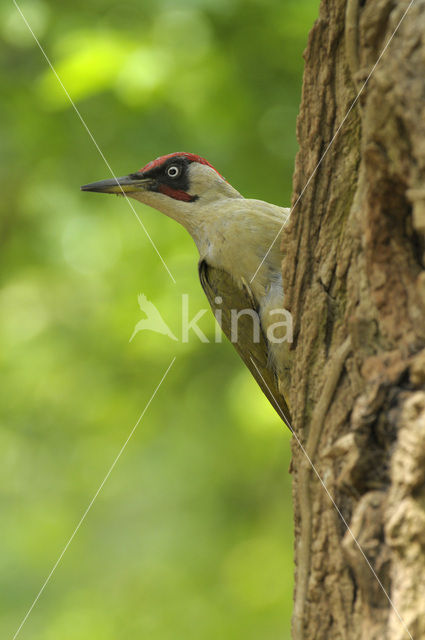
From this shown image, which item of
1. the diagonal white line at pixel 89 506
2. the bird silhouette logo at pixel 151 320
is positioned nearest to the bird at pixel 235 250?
the bird silhouette logo at pixel 151 320

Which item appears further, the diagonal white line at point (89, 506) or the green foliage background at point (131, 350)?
the diagonal white line at point (89, 506)

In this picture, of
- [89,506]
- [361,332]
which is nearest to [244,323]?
[361,332]

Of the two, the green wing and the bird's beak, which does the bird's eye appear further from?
the green wing

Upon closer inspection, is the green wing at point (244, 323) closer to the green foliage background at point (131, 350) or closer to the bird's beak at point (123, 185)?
the bird's beak at point (123, 185)

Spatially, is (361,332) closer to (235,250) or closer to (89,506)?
(235,250)

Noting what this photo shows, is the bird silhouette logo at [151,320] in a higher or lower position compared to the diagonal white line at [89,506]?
higher

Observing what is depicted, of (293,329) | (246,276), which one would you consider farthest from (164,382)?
(293,329)
